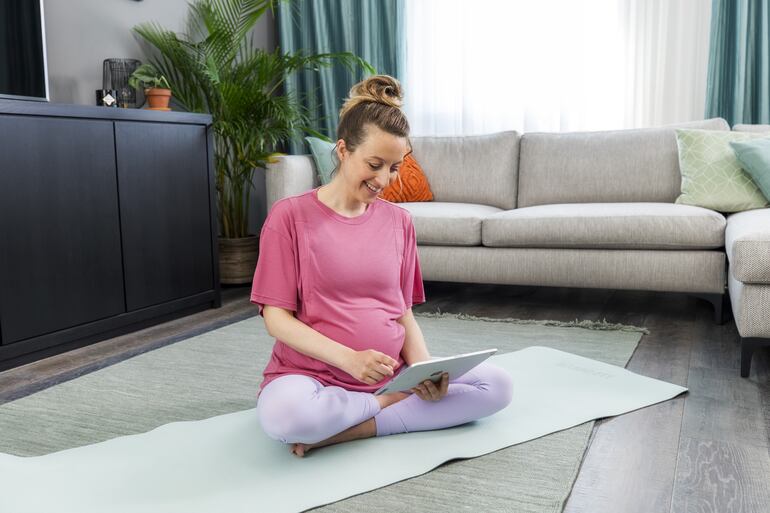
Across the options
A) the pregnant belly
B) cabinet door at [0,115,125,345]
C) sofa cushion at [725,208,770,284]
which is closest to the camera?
the pregnant belly

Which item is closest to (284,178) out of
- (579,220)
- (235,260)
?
(235,260)

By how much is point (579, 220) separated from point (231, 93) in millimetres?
1719

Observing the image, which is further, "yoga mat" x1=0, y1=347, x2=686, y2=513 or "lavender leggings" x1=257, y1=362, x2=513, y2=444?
"lavender leggings" x1=257, y1=362, x2=513, y2=444

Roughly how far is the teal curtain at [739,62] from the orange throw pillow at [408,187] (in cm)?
145

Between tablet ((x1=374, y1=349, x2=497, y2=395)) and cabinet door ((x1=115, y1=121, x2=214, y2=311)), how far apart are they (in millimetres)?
1618

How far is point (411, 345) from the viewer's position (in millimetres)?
1667

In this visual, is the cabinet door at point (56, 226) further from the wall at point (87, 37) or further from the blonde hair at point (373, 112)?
the blonde hair at point (373, 112)

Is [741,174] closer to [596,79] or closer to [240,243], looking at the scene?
[596,79]

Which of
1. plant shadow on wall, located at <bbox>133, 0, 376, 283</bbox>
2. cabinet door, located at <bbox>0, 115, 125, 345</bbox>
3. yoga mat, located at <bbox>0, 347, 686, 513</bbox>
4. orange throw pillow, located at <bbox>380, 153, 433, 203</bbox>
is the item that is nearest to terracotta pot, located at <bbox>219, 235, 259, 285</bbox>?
plant shadow on wall, located at <bbox>133, 0, 376, 283</bbox>

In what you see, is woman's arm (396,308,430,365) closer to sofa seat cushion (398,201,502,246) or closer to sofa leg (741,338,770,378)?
sofa leg (741,338,770,378)

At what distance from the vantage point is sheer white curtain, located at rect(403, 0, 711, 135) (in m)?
3.74

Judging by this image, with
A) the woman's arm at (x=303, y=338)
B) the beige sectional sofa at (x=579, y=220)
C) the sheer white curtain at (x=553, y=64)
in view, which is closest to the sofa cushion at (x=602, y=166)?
the beige sectional sofa at (x=579, y=220)

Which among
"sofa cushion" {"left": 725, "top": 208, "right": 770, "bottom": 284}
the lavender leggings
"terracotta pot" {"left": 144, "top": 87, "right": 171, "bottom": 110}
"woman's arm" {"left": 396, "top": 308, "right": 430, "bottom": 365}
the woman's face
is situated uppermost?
"terracotta pot" {"left": 144, "top": 87, "right": 171, "bottom": 110}

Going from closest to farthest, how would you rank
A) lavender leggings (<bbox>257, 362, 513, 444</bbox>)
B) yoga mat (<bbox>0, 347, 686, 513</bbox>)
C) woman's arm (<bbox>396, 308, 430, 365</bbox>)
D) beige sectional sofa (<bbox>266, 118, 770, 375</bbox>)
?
yoga mat (<bbox>0, 347, 686, 513</bbox>), lavender leggings (<bbox>257, 362, 513, 444</bbox>), woman's arm (<bbox>396, 308, 430, 365</bbox>), beige sectional sofa (<bbox>266, 118, 770, 375</bbox>)
